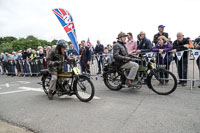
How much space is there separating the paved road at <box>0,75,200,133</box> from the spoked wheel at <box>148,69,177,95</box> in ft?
0.74

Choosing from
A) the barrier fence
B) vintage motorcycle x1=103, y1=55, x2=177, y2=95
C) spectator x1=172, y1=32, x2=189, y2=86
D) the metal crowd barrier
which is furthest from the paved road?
the metal crowd barrier

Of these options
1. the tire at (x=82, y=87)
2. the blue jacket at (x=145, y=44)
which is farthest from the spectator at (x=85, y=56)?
the tire at (x=82, y=87)

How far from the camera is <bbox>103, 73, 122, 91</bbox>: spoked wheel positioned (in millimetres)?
5353

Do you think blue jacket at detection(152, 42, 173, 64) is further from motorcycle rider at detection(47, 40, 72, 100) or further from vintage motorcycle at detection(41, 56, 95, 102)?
motorcycle rider at detection(47, 40, 72, 100)

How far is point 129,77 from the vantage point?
4871mm

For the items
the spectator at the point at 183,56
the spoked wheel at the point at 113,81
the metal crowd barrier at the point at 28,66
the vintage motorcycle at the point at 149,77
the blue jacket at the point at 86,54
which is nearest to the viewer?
the vintage motorcycle at the point at 149,77

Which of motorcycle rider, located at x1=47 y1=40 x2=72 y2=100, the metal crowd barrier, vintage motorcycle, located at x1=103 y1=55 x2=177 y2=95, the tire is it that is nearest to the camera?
the tire

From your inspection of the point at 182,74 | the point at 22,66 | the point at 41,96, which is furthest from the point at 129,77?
the point at 22,66

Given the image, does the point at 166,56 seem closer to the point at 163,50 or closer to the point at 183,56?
the point at 163,50

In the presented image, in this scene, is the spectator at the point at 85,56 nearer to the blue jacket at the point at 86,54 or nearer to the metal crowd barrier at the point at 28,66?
the blue jacket at the point at 86,54

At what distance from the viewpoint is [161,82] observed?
472 centimetres

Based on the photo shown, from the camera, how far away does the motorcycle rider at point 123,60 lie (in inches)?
189

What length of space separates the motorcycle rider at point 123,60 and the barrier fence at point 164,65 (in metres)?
1.04

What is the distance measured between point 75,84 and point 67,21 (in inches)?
113
